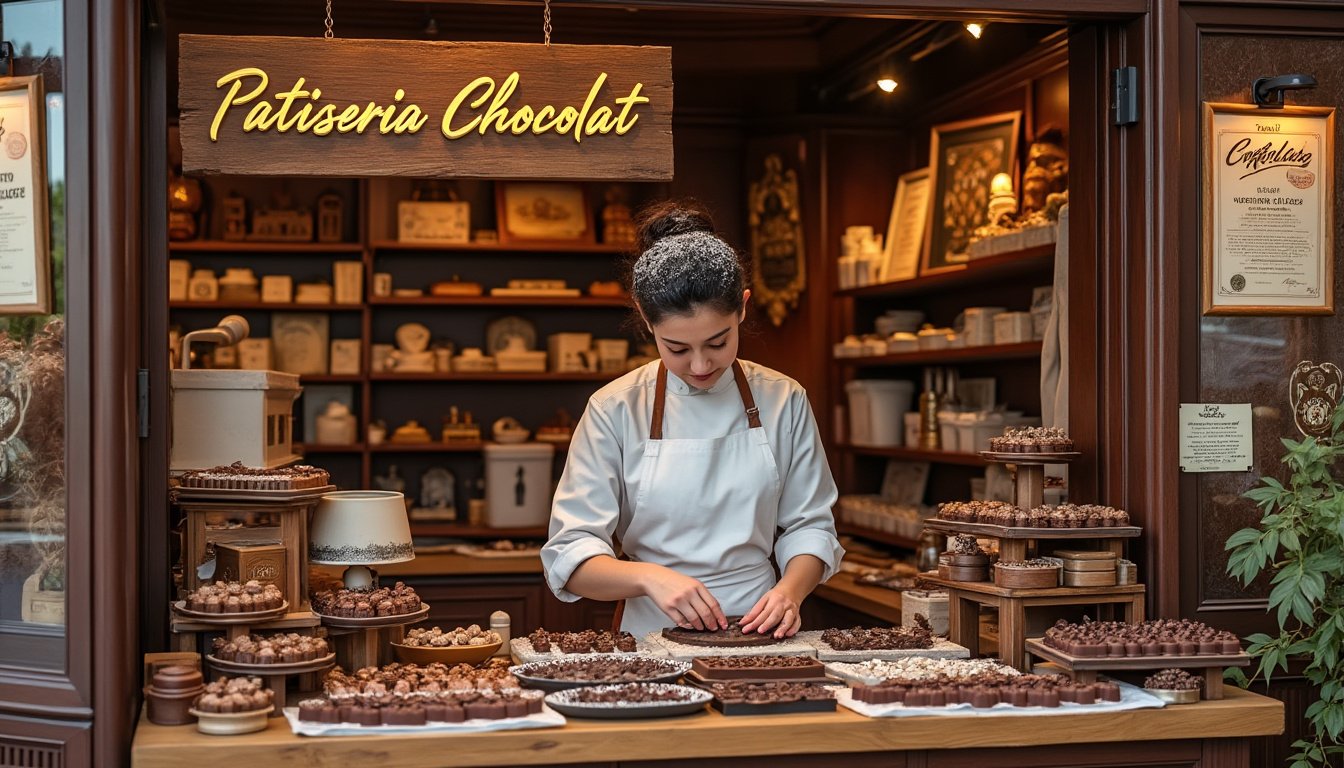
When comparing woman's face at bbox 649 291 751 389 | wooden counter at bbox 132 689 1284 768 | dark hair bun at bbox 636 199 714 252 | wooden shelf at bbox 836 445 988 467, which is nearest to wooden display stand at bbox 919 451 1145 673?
wooden counter at bbox 132 689 1284 768

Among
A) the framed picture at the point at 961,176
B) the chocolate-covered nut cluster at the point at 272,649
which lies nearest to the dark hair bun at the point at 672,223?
the chocolate-covered nut cluster at the point at 272,649

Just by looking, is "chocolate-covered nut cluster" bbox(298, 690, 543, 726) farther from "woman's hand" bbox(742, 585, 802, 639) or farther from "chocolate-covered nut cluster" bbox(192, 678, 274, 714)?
"woman's hand" bbox(742, 585, 802, 639)

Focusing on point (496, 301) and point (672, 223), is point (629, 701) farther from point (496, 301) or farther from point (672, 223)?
point (496, 301)

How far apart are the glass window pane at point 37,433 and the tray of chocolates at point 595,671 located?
34.1 inches

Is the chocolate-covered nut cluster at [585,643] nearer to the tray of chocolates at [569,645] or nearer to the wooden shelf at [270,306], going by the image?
the tray of chocolates at [569,645]

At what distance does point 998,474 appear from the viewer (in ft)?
15.6

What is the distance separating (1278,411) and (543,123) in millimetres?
1788

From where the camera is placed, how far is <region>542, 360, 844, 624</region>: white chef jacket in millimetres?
3203

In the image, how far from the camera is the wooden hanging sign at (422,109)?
2846mm

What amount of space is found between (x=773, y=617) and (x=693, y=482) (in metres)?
0.41

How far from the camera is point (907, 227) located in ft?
19.2

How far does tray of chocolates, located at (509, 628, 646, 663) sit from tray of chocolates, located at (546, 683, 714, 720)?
0.99 ft

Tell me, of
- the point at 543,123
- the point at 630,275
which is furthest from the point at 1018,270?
the point at 543,123

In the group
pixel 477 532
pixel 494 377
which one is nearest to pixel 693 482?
pixel 477 532
